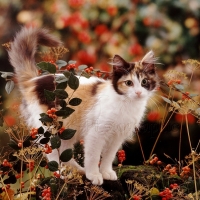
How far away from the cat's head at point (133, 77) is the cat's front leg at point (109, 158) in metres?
0.19

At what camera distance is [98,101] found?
1.45 meters

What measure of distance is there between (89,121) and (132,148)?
0.57 metres

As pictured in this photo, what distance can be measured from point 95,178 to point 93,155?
Answer: 78 mm

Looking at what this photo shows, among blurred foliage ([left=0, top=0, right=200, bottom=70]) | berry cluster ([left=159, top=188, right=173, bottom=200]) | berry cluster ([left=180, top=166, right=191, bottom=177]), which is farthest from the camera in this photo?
blurred foliage ([left=0, top=0, right=200, bottom=70])

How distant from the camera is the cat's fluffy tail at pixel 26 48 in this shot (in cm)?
155

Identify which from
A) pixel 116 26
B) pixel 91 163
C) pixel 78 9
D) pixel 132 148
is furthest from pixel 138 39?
pixel 91 163

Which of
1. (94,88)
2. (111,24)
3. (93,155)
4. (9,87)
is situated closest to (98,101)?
(94,88)

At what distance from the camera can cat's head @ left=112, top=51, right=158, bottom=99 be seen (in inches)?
54.6

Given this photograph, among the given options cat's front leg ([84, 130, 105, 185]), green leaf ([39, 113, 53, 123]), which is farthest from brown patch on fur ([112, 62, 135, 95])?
green leaf ([39, 113, 53, 123])

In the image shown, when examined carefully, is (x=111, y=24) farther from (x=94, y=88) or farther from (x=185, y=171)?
(x=185, y=171)

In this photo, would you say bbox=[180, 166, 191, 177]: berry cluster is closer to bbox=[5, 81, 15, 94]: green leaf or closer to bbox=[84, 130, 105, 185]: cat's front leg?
bbox=[84, 130, 105, 185]: cat's front leg

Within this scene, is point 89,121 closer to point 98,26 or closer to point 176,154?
point 98,26

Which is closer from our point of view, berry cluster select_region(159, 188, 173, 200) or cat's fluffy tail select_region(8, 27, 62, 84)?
berry cluster select_region(159, 188, 173, 200)

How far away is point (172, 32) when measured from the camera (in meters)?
1.85
